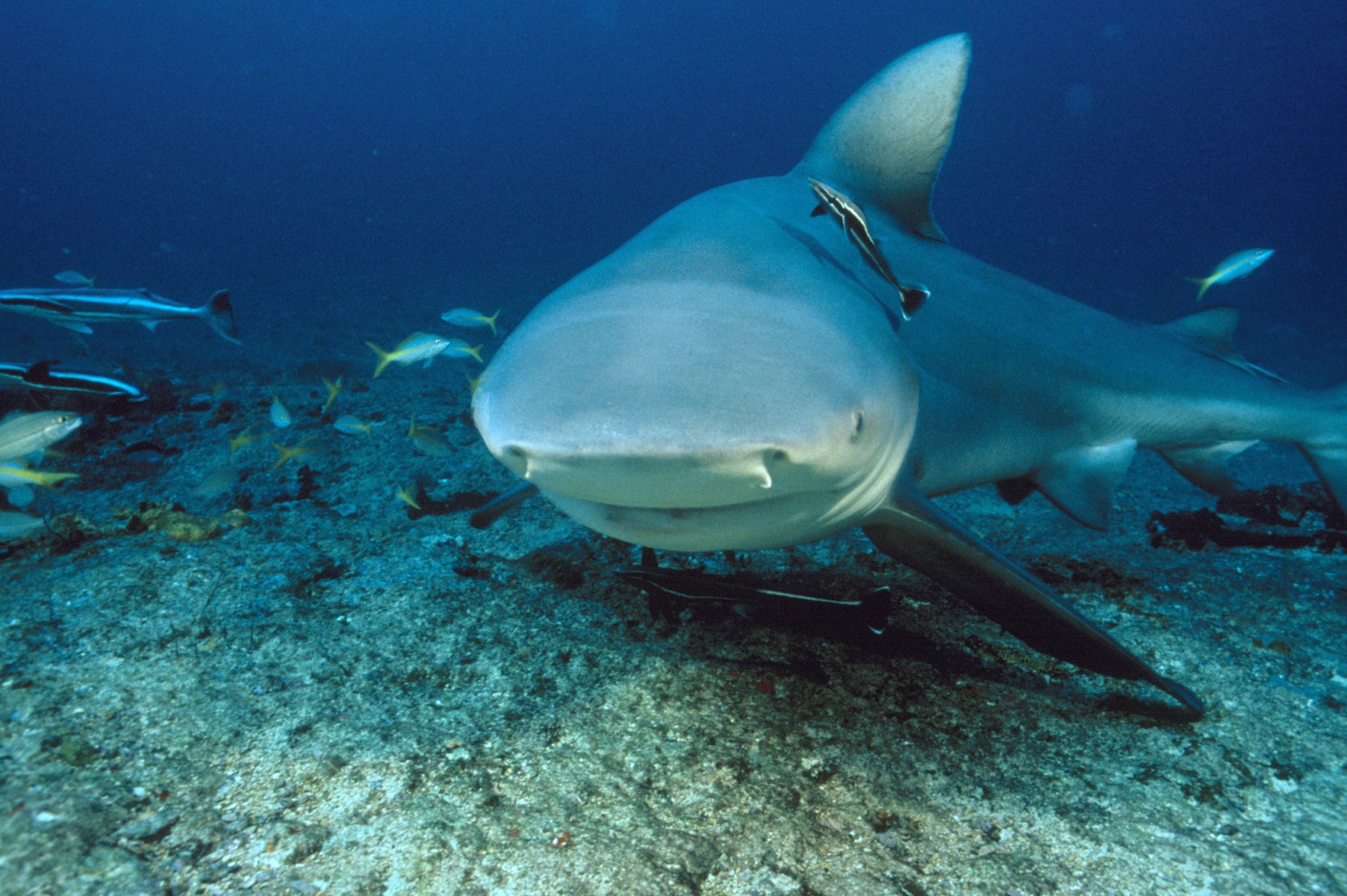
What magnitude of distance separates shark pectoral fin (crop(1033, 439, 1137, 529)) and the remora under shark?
13mm

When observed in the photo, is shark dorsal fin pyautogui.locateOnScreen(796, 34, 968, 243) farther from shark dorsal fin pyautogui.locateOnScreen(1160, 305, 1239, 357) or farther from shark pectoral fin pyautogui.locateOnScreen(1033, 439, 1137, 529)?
shark dorsal fin pyautogui.locateOnScreen(1160, 305, 1239, 357)

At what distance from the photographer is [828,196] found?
103 inches

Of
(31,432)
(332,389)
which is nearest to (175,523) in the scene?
(31,432)

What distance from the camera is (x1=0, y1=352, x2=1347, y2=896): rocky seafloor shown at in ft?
5.13

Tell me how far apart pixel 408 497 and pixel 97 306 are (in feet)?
8.14

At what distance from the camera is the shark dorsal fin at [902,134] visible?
10.6ft

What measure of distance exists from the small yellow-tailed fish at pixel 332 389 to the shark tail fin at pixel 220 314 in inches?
41.2

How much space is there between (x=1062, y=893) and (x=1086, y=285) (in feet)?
145

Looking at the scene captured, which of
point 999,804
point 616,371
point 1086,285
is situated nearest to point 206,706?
point 616,371

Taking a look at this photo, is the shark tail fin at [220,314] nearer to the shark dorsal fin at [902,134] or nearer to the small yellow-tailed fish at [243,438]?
the small yellow-tailed fish at [243,438]

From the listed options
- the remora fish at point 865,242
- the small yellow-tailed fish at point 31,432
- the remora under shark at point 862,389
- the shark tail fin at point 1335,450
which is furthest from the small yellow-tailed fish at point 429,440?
the shark tail fin at point 1335,450

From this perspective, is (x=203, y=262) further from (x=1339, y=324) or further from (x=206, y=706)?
(x=1339, y=324)

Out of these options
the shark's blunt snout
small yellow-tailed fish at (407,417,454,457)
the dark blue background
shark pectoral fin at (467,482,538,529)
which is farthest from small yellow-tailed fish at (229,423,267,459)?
the dark blue background

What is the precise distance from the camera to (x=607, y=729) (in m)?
2.09
